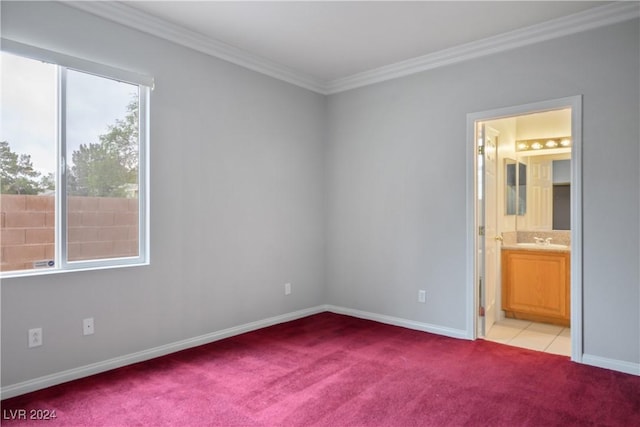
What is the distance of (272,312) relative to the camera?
4.27 m

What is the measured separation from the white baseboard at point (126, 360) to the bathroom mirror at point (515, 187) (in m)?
2.82

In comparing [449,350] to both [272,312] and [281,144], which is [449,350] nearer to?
[272,312]

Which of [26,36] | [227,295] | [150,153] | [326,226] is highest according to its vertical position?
[26,36]

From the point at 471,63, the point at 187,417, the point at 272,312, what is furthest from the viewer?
the point at 272,312

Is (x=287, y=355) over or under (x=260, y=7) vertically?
under

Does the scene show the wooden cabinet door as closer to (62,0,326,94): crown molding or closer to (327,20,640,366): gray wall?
(327,20,640,366): gray wall

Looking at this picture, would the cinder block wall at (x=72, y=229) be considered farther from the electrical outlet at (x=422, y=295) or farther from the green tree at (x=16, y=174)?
the electrical outlet at (x=422, y=295)

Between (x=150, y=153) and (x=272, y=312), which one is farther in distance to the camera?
(x=272, y=312)

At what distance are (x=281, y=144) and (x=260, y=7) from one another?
1.56 m

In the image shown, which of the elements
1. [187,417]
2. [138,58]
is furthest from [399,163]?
[187,417]

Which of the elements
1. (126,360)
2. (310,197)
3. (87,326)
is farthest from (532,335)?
(87,326)

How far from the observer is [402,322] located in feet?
13.9

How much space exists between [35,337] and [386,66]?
12.2 feet

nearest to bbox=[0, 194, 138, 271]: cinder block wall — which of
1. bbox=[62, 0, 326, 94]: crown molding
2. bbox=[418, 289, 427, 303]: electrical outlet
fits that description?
bbox=[62, 0, 326, 94]: crown molding
